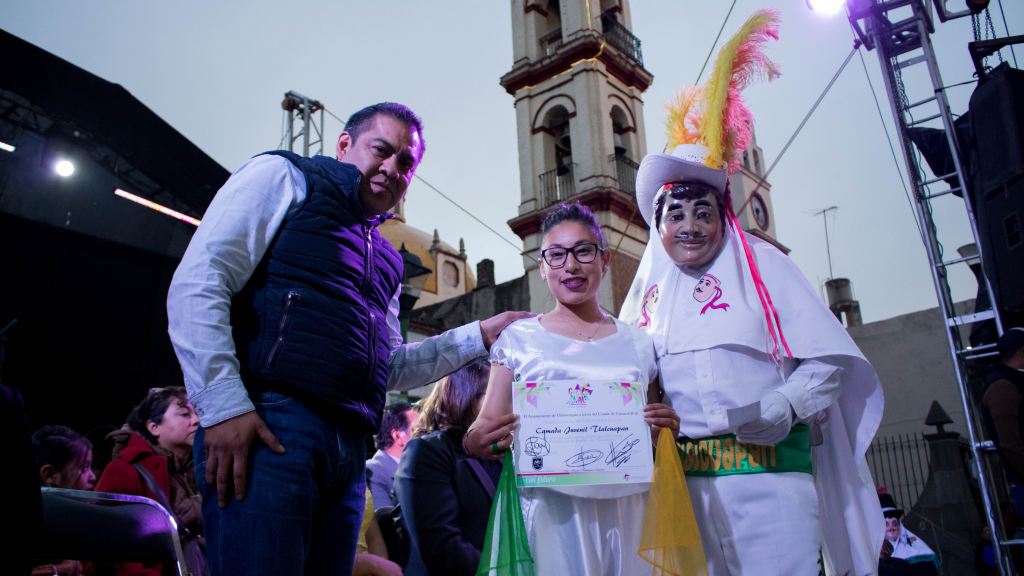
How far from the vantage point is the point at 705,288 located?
2.20m

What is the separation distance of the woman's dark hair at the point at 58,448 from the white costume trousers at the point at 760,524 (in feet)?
10.4

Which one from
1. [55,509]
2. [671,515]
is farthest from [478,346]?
[55,509]

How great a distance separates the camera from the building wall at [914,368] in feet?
51.1

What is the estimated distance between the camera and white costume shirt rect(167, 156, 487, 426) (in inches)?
58.5

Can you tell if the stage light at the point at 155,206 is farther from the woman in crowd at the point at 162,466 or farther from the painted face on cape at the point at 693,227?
the painted face on cape at the point at 693,227

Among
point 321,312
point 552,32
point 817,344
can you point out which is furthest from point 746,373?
point 552,32

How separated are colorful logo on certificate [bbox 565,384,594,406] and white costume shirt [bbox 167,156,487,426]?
2.73ft

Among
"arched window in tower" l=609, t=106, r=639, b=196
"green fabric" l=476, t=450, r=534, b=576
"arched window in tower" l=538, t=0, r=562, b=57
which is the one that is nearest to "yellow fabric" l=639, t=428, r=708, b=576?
"green fabric" l=476, t=450, r=534, b=576

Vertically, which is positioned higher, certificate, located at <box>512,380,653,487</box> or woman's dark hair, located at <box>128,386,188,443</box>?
woman's dark hair, located at <box>128,386,188,443</box>

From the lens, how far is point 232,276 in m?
1.64

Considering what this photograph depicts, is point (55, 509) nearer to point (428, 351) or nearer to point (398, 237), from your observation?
point (428, 351)

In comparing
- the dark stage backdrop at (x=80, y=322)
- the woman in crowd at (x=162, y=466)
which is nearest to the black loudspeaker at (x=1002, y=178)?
the woman in crowd at (x=162, y=466)

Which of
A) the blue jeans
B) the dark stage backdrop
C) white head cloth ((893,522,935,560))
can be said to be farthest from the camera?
the dark stage backdrop
